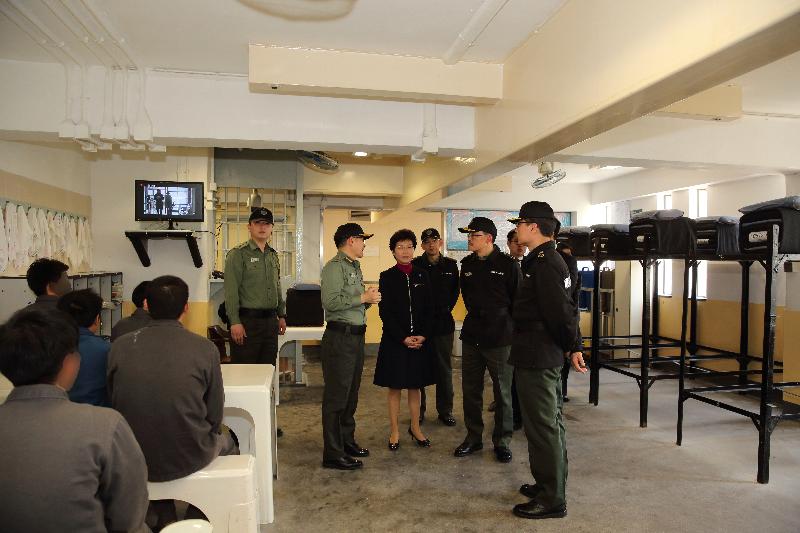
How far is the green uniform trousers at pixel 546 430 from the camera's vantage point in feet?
9.16

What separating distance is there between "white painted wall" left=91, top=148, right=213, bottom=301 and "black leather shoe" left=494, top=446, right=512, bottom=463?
374 cm

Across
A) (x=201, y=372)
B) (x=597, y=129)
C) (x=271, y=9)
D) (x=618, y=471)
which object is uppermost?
(x=271, y=9)

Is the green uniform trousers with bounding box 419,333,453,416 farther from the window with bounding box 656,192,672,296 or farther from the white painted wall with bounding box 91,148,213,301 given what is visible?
the window with bounding box 656,192,672,296

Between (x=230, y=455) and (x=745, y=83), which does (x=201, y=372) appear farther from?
(x=745, y=83)

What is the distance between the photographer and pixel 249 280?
12.8 feet

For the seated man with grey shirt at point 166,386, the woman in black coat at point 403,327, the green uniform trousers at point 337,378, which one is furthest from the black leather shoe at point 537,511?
the seated man with grey shirt at point 166,386

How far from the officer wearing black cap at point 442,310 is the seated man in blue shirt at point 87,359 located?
7.93ft

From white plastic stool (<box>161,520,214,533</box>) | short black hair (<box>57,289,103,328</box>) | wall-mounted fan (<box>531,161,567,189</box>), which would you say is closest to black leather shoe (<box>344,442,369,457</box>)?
short black hair (<box>57,289,103,328</box>)

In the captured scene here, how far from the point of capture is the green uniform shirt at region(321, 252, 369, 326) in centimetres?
336

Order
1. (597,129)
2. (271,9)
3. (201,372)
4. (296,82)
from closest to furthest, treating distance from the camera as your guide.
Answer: (201,372)
(271,9)
(597,129)
(296,82)

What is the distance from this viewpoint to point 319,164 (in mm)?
6746

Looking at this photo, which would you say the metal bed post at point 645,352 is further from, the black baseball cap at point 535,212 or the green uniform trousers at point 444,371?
the black baseball cap at point 535,212

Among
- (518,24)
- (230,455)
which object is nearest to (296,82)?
(518,24)

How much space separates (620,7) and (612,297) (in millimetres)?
6157
